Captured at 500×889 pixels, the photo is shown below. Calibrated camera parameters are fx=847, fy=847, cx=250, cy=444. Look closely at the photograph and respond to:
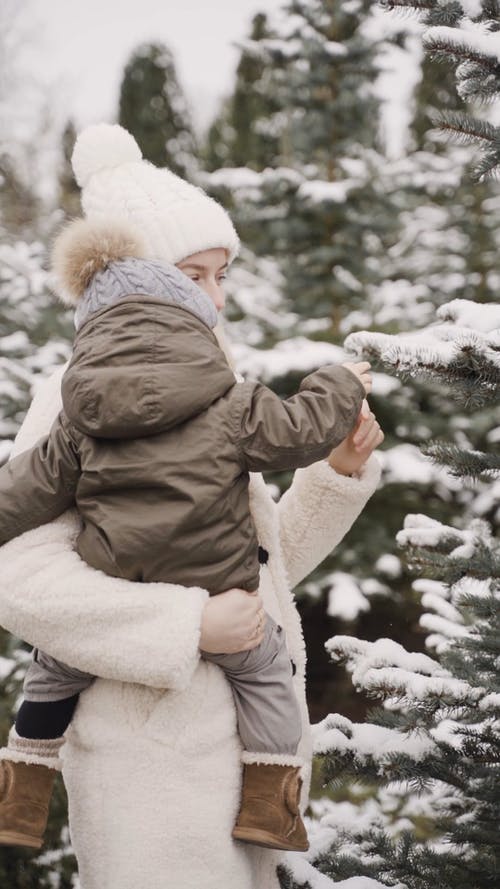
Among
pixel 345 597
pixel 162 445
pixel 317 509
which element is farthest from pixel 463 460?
pixel 345 597

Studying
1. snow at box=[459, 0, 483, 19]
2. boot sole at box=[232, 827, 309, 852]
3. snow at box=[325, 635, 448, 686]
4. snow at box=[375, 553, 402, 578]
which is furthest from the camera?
snow at box=[375, 553, 402, 578]

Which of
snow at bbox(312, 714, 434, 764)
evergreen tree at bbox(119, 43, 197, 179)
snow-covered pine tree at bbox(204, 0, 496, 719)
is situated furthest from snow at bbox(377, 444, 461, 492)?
evergreen tree at bbox(119, 43, 197, 179)

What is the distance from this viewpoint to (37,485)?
154cm

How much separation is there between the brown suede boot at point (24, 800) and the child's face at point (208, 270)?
1.03m

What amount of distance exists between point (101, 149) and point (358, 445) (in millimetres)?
883

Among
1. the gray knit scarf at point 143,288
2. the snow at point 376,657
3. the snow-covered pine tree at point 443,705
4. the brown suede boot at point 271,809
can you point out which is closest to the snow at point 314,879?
the snow-covered pine tree at point 443,705

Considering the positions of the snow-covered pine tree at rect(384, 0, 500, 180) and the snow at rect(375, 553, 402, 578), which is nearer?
the snow-covered pine tree at rect(384, 0, 500, 180)

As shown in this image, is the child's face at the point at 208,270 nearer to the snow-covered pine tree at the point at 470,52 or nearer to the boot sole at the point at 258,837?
the snow-covered pine tree at the point at 470,52

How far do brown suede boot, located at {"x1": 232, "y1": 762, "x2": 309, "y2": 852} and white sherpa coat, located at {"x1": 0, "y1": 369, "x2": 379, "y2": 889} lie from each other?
3 cm

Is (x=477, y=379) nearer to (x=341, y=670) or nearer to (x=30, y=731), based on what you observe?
(x=30, y=731)

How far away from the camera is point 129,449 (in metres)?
1.48

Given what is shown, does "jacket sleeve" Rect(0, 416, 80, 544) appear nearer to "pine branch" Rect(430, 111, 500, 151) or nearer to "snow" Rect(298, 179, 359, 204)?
"pine branch" Rect(430, 111, 500, 151)

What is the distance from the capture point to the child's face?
1.84m

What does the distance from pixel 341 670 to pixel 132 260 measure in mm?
4407
